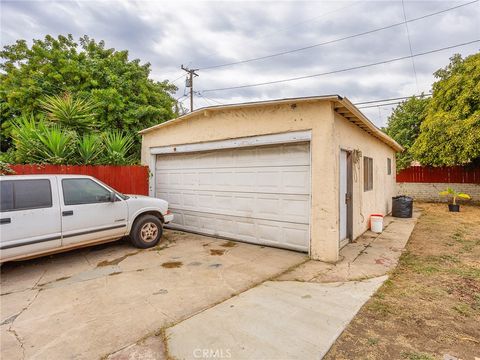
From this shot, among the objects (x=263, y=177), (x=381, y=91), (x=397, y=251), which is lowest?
(x=397, y=251)

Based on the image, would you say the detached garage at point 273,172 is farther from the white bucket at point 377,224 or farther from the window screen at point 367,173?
the white bucket at point 377,224

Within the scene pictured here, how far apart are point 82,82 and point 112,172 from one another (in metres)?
6.47

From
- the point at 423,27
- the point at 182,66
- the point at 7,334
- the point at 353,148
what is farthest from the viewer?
the point at 182,66

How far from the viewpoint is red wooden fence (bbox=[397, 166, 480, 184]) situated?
14.3m

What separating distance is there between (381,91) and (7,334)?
18386mm

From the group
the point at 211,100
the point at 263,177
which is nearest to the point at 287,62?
the point at 211,100

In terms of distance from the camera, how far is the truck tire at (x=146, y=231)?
5.63 metres

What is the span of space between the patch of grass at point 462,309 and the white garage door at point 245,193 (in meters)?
2.53

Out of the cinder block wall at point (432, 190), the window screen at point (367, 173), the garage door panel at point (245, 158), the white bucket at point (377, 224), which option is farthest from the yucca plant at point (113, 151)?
the cinder block wall at point (432, 190)

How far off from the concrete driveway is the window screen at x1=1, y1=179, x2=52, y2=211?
1.27m

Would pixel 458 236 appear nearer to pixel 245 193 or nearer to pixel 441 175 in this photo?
pixel 245 193

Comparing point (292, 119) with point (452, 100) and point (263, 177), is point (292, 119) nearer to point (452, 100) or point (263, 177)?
point (263, 177)

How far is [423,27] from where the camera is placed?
1008cm

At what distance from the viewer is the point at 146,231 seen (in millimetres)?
5812
